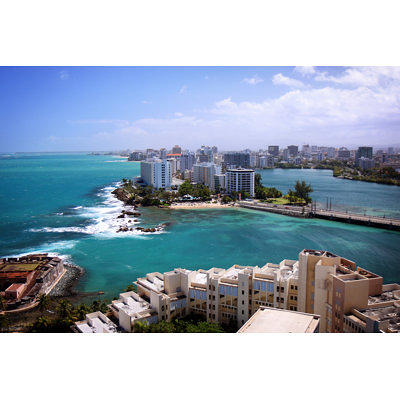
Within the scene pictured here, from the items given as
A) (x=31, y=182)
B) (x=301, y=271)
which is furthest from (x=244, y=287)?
(x=31, y=182)

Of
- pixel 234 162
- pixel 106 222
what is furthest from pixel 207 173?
pixel 234 162

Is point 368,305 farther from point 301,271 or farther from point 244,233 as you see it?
point 244,233

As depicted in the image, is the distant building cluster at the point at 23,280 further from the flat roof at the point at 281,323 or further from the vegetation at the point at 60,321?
the flat roof at the point at 281,323

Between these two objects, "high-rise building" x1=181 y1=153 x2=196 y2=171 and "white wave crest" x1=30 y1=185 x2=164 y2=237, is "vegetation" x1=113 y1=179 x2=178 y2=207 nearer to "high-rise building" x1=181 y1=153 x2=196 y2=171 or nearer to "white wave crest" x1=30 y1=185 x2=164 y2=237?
"white wave crest" x1=30 y1=185 x2=164 y2=237

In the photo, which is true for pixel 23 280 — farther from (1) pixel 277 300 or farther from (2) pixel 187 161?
(2) pixel 187 161

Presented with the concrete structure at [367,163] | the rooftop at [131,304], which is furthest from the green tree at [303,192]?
the rooftop at [131,304]

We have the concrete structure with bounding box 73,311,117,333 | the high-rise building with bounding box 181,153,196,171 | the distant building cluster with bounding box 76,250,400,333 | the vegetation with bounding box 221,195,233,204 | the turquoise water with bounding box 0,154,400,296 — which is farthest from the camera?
the high-rise building with bounding box 181,153,196,171

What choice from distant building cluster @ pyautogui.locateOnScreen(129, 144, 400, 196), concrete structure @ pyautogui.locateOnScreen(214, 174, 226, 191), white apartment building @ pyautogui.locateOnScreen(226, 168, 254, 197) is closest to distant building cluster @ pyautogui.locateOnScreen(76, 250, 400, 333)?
distant building cluster @ pyautogui.locateOnScreen(129, 144, 400, 196)
